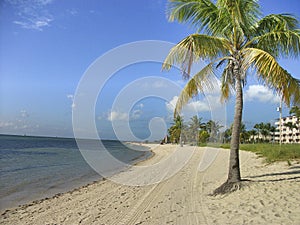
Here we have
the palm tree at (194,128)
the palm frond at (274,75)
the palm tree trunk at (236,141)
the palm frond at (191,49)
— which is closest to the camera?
the palm frond at (274,75)

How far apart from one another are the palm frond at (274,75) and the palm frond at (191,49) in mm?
1050

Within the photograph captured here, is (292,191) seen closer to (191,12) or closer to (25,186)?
(191,12)

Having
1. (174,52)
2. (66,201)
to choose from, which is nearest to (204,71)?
(174,52)

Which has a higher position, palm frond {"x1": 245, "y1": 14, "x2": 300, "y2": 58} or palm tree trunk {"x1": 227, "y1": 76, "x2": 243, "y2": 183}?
palm frond {"x1": 245, "y1": 14, "x2": 300, "y2": 58}

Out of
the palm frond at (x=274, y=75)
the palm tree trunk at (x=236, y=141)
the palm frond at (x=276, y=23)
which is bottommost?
the palm tree trunk at (x=236, y=141)

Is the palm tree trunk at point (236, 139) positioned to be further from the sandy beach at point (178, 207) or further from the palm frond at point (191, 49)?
the palm frond at point (191, 49)

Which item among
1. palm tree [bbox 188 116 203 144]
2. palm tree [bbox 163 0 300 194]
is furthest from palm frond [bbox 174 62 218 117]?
palm tree [bbox 188 116 203 144]

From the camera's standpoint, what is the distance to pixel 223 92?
8.77 metres

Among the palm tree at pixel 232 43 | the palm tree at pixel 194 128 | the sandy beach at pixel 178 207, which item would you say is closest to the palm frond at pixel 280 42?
the palm tree at pixel 232 43

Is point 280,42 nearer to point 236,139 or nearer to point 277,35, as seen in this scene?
point 277,35

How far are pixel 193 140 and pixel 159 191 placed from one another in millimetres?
56792

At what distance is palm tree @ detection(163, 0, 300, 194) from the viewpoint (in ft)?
20.8

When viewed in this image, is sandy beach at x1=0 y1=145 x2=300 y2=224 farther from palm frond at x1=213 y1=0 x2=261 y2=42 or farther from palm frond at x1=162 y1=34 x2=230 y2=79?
palm frond at x1=213 y1=0 x2=261 y2=42

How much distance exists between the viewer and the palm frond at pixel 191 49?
6305mm
